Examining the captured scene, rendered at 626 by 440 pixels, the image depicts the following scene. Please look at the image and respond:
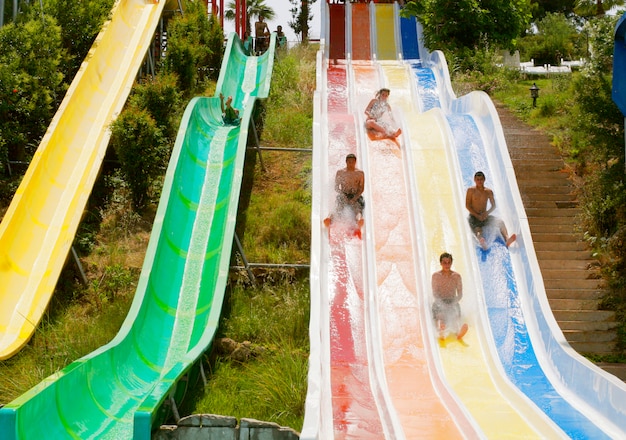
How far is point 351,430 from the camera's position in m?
7.38

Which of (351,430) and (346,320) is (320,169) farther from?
(351,430)

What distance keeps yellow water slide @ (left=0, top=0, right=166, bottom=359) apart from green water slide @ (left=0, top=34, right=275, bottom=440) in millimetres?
1463

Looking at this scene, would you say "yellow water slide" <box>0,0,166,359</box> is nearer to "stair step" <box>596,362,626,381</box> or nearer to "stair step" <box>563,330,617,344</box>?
"stair step" <box>563,330,617,344</box>

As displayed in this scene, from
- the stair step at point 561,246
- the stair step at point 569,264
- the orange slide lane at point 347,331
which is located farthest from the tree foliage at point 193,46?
the stair step at point 569,264

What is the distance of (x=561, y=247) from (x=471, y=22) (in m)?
9.16

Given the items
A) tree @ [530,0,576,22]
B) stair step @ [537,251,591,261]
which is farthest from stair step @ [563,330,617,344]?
tree @ [530,0,576,22]

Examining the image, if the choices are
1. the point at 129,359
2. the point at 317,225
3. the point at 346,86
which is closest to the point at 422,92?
the point at 346,86

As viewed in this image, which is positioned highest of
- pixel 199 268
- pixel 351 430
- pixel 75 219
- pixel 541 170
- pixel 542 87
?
pixel 542 87

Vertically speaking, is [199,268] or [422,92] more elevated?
[422,92]

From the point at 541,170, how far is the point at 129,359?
732cm

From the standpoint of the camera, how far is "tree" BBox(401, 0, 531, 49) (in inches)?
765

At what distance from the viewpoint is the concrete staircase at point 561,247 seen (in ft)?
34.4

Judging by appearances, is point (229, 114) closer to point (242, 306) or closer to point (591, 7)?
point (242, 306)

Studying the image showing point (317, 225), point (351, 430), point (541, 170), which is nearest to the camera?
point (351, 430)
